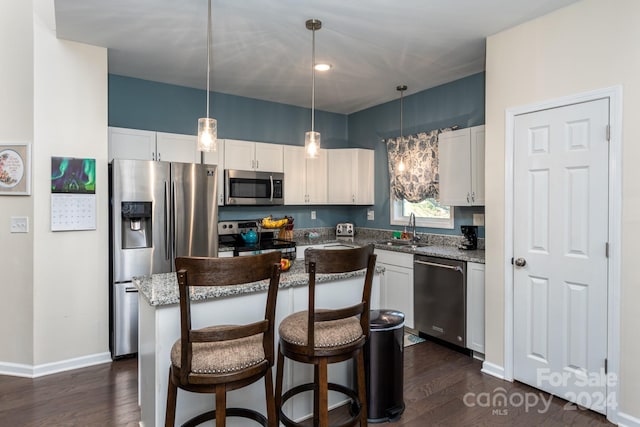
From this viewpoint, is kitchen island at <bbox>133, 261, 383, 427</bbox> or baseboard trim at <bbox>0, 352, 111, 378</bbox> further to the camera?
baseboard trim at <bbox>0, 352, 111, 378</bbox>

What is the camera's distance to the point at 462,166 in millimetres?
3666

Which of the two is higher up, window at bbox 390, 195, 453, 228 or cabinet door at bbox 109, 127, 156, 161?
cabinet door at bbox 109, 127, 156, 161

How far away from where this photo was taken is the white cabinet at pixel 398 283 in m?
Answer: 3.88

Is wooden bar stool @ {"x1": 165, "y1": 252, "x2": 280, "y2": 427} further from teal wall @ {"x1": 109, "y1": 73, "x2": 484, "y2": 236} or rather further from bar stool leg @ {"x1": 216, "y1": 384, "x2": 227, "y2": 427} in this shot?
teal wall @ {"x1": 109, "y1": 73, "x2": 484, "y2": 236}

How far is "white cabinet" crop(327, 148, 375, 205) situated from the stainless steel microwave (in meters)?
0.79

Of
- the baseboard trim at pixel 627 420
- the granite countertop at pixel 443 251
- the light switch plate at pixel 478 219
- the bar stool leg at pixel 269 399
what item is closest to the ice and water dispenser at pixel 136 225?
the granite countertop at pixel 443 251

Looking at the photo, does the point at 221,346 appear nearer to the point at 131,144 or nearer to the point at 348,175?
the point at 131,144

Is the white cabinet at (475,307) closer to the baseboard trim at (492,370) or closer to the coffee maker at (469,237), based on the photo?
the baseboard trim at (492,370)

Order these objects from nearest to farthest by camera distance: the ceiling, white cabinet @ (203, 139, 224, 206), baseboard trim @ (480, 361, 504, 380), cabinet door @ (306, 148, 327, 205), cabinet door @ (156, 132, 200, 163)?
1. the ceiling
2. baseboard trim @ (480, 361, 504, 380)
3. cabinet door @ (156, 132, 200, 163)
4. white cabinet @ (203, 139, 224, 206)
5. cabinet door @ (306, 148, 327, 205)

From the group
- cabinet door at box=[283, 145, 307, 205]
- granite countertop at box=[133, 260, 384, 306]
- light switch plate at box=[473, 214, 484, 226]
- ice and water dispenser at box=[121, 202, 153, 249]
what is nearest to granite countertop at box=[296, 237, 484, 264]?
light switch plate at box=[473, 214, 484, 226]

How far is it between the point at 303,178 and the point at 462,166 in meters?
2.03

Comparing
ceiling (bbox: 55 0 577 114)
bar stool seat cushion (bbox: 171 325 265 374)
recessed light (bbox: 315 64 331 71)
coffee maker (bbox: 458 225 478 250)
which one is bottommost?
bar stool seat cushion (bbox: 171 325 265 374)

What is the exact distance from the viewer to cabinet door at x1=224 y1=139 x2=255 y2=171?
429cm

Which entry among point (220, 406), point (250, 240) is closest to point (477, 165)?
point (250, 240)
